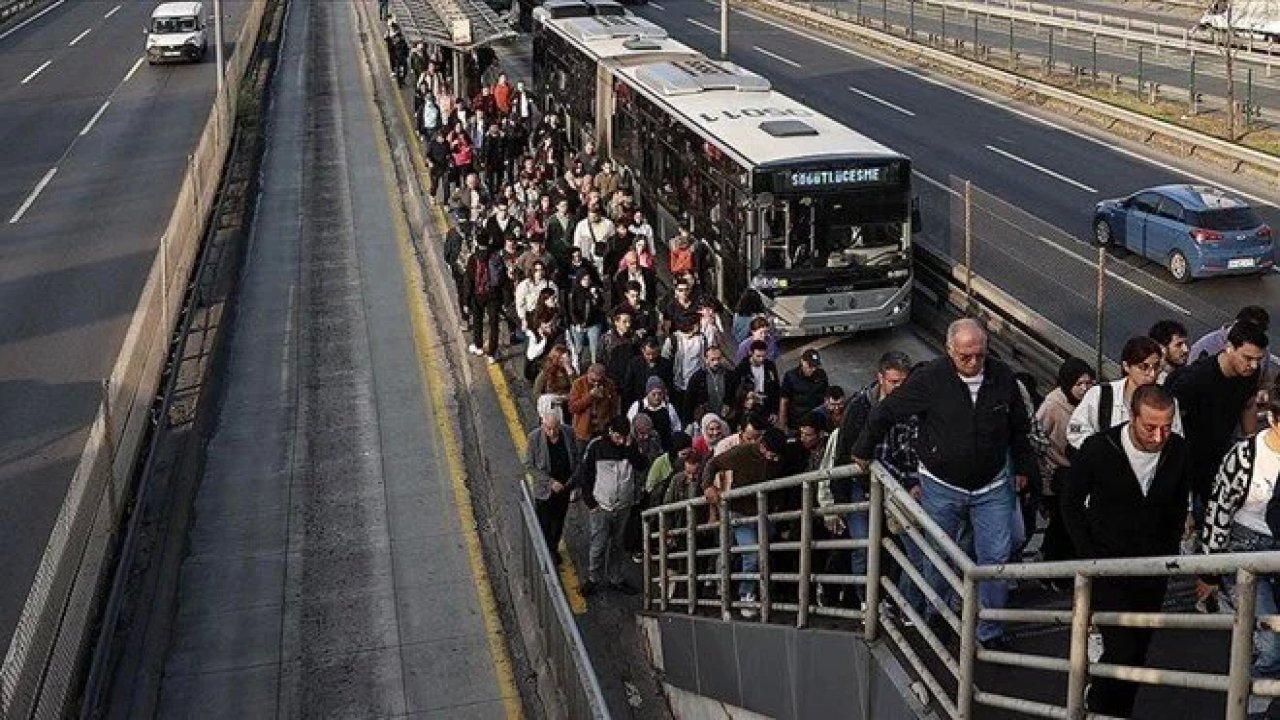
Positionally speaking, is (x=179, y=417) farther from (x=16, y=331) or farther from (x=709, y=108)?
(x=709, y=108)

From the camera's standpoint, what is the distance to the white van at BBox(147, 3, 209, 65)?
170ft

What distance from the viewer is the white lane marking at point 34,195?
3023 cm

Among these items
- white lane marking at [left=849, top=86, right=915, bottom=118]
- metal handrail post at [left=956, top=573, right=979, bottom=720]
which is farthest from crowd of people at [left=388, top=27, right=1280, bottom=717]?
white lane marking at [left=849, top=86, right=915, bottom=118]

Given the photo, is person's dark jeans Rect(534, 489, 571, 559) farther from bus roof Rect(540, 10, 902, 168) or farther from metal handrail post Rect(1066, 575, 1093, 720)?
bus roof Rect(540, 10, 902, 168)

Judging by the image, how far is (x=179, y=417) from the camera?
706 inches

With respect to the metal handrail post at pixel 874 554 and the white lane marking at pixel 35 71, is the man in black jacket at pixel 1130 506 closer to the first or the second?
the metal handrail post at pixel 874 554

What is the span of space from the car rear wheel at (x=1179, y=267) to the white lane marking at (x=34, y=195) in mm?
20619

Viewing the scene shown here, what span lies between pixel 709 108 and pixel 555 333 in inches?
266

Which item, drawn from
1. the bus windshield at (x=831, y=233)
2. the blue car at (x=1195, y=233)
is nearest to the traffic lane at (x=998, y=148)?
the blue car at (x=1195, y=233)

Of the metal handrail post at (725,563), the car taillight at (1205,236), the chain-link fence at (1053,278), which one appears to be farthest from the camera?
the car taillight at (1205,236)

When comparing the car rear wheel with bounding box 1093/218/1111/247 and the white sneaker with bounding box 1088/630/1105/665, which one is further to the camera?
the car rear wheel with bounding box 1093/218/1111/247

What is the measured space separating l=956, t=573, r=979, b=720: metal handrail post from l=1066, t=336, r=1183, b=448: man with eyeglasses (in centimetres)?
221

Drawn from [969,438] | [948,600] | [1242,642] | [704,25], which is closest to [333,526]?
[948,600]

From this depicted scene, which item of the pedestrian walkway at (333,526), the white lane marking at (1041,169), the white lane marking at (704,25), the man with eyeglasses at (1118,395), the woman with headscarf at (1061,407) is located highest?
the man with eyeglasses at (1118,395)
